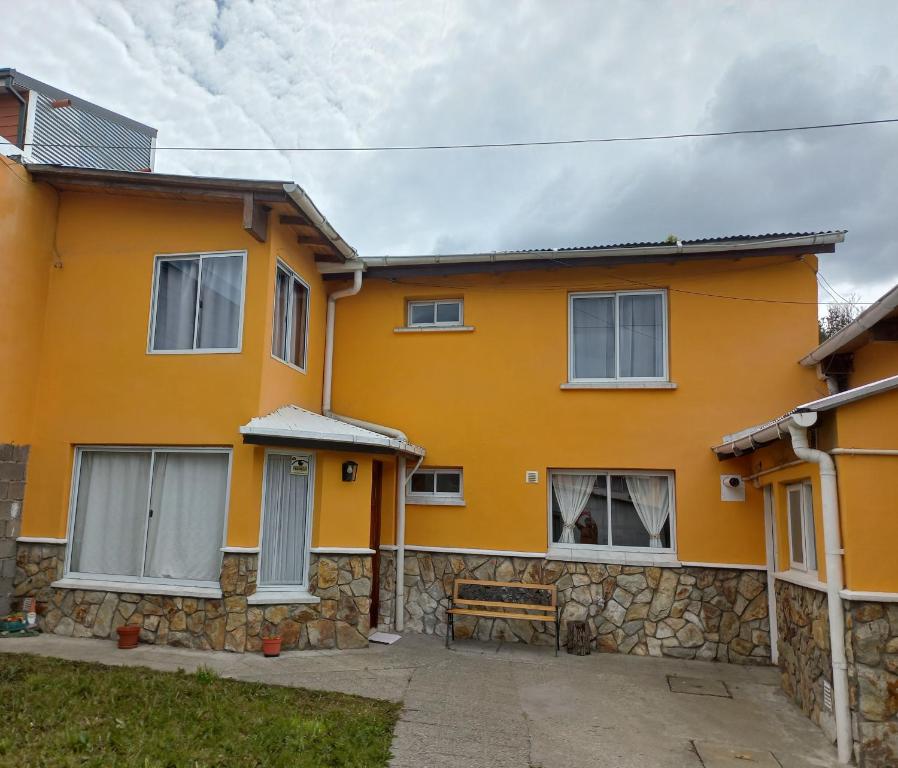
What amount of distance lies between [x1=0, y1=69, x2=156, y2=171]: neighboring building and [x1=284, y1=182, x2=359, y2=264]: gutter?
4418mm

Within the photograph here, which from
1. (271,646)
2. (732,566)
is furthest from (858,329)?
(271,646)

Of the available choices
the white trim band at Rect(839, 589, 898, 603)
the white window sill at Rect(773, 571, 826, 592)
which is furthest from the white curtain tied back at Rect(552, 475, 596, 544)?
the white trim band at Rect(839, 589, 898, 603)

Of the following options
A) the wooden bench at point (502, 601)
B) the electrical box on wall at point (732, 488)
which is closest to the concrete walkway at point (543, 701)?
the wooden bench at point (502, 601)

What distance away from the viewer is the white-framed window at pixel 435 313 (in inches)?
A: 427

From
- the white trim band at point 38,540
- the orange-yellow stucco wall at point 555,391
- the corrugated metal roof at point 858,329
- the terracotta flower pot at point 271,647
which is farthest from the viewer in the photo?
the orange-yellow stucco wall at point 555,391

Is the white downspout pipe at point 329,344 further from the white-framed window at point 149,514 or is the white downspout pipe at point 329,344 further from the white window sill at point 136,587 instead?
the white window sill at point 136,587

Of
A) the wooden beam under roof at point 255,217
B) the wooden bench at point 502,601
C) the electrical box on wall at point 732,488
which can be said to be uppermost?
the wooden beam under roof at point 255,217

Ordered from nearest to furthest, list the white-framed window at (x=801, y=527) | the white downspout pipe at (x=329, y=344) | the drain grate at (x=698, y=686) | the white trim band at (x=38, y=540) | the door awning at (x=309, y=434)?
the white-framed window at (x=801, y=527), the drain grate at (x=698, y=686), the door awning at (x=309, y=434), the white trim band at (x=38, y=540), the white downspout pipe at (x=329, y=344)

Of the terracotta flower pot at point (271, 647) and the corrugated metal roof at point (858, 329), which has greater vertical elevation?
the corrugated metal roof at point (858, 329)

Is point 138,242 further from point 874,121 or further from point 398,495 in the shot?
point 874,121

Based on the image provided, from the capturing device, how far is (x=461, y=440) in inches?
405

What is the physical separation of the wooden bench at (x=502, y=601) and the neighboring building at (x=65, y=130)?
908 cm

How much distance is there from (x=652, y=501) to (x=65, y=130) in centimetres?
1175

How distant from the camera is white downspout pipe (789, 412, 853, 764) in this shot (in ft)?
18.3
